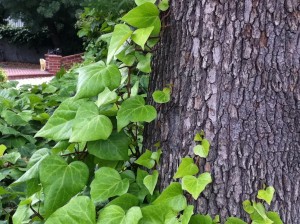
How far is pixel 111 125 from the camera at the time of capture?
4.78ft

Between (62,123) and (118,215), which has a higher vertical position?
(62,123)

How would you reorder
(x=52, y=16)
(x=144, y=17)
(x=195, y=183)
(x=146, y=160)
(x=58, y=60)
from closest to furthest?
(x=195, y=183), (x=144, y=17), (x=146, y=160), (x=58, y=60), (x=52, y=16)

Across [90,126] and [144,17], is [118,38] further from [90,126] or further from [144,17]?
[90,126]

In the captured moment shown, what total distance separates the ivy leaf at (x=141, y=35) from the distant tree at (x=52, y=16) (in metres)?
19.7

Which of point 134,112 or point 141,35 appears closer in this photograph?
point 141,35

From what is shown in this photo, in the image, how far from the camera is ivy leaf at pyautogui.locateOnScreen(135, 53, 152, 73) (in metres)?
1.52

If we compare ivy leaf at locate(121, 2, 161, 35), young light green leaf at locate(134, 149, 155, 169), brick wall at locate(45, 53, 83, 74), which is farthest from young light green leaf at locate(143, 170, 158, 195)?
brick wall at locate(45, 53, 83, 74)

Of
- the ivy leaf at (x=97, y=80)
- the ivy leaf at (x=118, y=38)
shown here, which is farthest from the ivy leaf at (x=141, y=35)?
the ivy leaf at (x=97, y=80)

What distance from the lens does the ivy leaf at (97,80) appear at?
55.9 inches

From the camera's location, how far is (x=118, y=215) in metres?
1.37

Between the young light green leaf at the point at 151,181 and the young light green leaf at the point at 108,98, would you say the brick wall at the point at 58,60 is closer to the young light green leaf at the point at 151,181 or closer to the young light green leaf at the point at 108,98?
the young light green leaf at the point at 108,98

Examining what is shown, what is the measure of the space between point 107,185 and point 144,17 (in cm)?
58

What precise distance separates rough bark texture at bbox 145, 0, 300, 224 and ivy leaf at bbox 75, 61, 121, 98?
0.79ft

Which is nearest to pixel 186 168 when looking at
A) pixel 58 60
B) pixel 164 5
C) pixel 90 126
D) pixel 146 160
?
pixel 146 160
